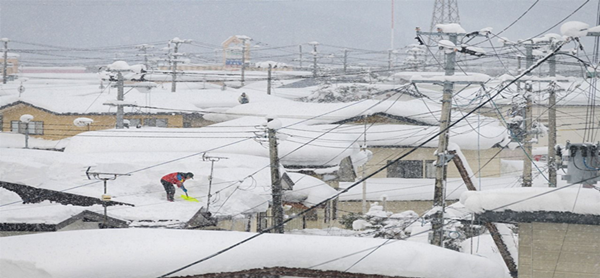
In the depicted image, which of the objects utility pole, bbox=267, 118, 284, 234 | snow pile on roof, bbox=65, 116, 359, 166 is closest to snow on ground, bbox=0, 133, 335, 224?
utility pole, bbox=267, 118, 284, 234

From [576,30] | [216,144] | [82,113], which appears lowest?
[216,144]

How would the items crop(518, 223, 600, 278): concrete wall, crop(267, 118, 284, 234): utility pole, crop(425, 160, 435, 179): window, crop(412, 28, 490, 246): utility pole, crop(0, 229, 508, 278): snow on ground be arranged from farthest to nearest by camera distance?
crop(425, 160, 435, 179): window < crop(267, 118, 284, 234): utility pole < crop(412, 28, 490, 246): utility pole < crop(518, 223, 600, 278): concrete wall < crop(0, 229, 508, 278): snow on ground

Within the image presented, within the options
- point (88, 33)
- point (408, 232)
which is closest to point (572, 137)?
point (408, 232)

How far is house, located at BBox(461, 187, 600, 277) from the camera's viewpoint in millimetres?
7539

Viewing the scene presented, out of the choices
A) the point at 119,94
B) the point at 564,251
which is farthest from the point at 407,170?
the point at 564,251

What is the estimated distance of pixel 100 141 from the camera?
78.5 ft

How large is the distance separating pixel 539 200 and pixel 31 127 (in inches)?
1212

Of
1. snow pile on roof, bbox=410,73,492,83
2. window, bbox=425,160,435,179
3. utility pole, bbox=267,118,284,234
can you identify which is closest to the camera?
snow pile on roof, bbox=410,73,492,83

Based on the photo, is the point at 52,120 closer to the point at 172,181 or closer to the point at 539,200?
the point at 172,181

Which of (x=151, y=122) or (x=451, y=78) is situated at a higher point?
(x=451, y=78)

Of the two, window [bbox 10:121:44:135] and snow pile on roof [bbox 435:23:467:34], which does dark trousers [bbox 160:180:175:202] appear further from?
window [bbox 10:121:44:135]

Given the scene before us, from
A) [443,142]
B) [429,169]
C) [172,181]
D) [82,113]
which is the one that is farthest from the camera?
[82,113]

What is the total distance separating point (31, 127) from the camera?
33.9 m

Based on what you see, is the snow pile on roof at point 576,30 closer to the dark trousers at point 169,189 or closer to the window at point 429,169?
the dark trousers at point 169,189
